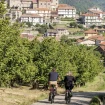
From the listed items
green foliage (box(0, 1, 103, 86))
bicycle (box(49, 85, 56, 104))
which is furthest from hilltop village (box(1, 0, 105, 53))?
bicycle (box(49, 85, 56, 104))

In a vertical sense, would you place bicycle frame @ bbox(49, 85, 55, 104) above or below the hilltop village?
below

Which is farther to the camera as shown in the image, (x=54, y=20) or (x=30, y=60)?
(x=54, y=20)

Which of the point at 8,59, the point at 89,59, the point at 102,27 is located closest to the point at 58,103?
the point at 8,59

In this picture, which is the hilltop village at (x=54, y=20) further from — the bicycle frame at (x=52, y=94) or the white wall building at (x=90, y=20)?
the bicycle frame at (x=52, y=94)

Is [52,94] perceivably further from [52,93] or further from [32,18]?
[32,18]

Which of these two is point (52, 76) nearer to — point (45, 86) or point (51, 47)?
point (45, 86)

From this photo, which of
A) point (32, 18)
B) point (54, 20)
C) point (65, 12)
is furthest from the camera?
point (65, 12)

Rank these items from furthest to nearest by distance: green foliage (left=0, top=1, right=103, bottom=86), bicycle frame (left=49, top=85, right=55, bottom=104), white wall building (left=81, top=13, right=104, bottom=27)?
1. white wall building (left=81, top=13, right=104, bottom=27)
2. green foliage (left=0, top=1, right=103, bottom=86)
3. bicycle frame (left=49, top=85, right=55, bottom=104)

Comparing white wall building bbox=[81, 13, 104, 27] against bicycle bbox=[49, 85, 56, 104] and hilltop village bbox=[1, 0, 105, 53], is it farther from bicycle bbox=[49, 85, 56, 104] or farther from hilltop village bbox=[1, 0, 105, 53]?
bicycle bbox=[49, 85, 56, 104]

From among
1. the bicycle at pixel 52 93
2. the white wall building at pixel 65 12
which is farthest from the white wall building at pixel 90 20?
the bicycle at pixel 52 93

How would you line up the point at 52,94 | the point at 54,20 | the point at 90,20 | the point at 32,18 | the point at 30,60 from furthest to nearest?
the point at 90,20 → the point at 54,20 → the point at 32,18 → the point at 30,60 → the point at 52,94

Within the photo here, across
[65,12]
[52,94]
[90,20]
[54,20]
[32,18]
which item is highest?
[65,12]

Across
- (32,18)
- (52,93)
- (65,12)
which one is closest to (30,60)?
(52,93)

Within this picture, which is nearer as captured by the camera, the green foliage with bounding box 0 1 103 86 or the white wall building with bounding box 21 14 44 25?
the green foliage with bounding box 0 1 103 86
